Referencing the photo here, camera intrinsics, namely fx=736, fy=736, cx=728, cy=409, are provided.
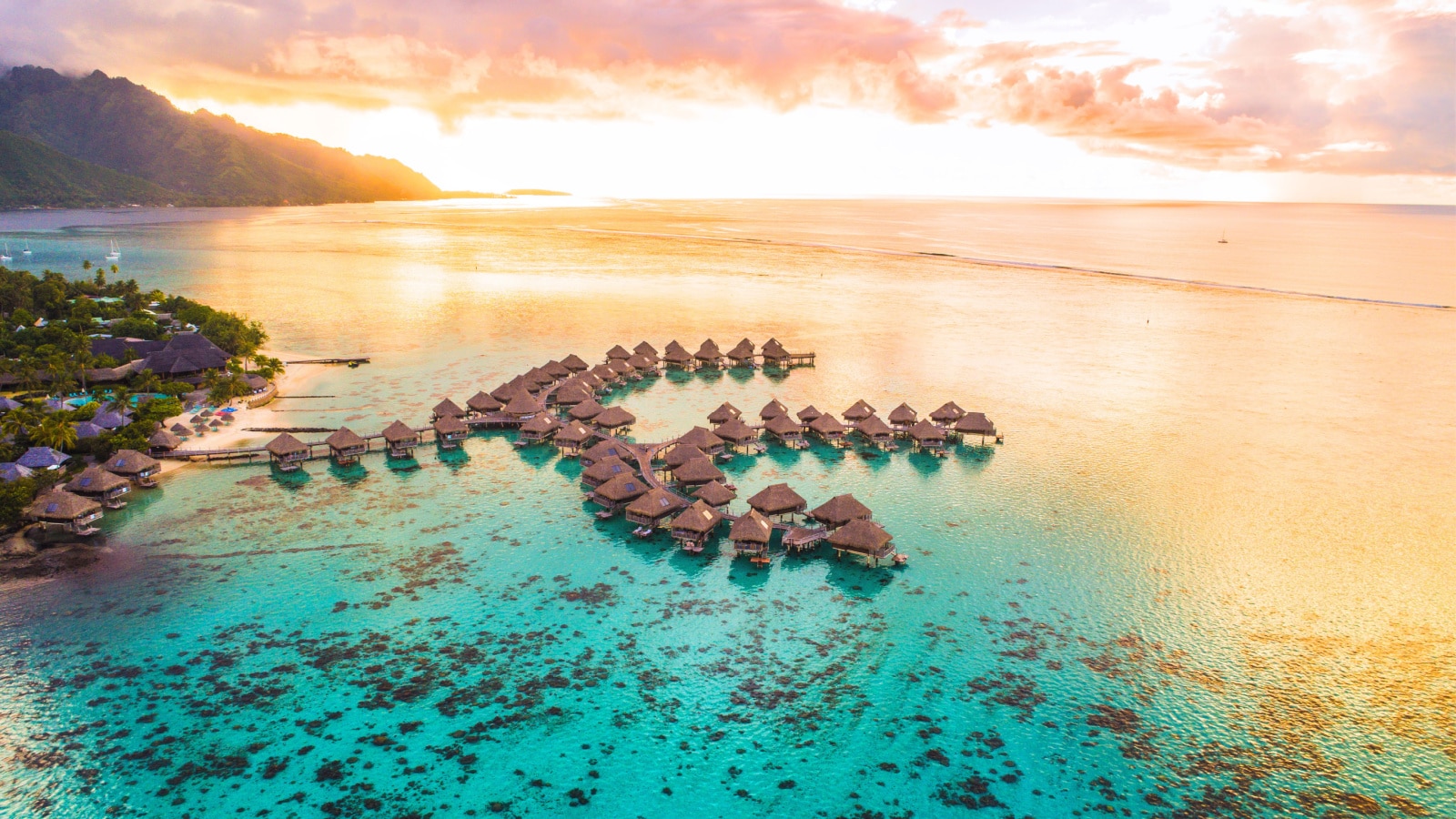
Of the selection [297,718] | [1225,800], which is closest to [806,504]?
[1225,800]

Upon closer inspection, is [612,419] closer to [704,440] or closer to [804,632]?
[704,440]

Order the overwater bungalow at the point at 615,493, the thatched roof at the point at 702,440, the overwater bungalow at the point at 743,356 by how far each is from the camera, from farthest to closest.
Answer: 1. the overwater bungalow at the point at 743,356
2. the thatched roof at the point at 702,440
3. the overwater bungalow at the point at 615,493

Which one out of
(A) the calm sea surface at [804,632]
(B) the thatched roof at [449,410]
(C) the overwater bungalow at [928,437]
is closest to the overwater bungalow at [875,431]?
(C) the overwater bungalow at [928,437]

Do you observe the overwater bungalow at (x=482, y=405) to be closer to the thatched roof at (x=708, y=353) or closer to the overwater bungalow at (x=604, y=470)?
the overwater bungalow at (x=604, y=470)

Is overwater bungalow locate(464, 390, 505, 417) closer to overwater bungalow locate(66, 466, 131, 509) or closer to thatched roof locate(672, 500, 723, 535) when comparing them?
overwater bungalow locate(66, 466, 131, 509)

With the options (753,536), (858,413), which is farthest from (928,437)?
(753,536)

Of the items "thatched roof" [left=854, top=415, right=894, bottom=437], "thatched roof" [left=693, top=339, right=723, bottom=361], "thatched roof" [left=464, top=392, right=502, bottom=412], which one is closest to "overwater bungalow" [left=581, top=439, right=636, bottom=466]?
"thatched roof" [left=464, top=392, right=502, bottom=412]
